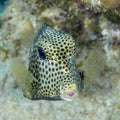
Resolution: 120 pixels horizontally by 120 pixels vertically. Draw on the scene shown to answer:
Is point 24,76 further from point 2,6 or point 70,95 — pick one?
point 2,6

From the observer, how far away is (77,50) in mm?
2676

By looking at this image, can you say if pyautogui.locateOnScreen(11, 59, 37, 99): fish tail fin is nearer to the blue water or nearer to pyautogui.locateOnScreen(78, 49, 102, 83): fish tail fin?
pyautogui.locateOnScreen(78, 49, 102, 83): fish tail fin

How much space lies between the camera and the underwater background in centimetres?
252

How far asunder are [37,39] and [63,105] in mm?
642

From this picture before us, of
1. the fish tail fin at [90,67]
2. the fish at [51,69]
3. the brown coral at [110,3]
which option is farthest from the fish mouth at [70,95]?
the brown coral at [110,3]

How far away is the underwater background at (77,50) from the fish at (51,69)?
28 centimetres

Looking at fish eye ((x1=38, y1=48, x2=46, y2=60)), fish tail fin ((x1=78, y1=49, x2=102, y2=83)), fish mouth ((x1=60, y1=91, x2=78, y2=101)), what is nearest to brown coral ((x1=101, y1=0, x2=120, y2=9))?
fish tail fin ((x1=78, y1=49, x2=102, y2=83))

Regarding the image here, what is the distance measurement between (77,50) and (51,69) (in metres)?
0.55

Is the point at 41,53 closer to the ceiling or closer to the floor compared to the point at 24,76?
closer to the ceiling

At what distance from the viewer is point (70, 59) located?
7.07 ft

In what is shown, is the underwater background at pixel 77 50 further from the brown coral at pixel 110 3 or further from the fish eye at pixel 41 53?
the fish eye at pixel 41 53

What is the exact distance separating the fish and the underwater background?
276 millimetres

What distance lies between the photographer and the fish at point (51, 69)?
2.13m

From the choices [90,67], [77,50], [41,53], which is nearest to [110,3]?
[77,50]
